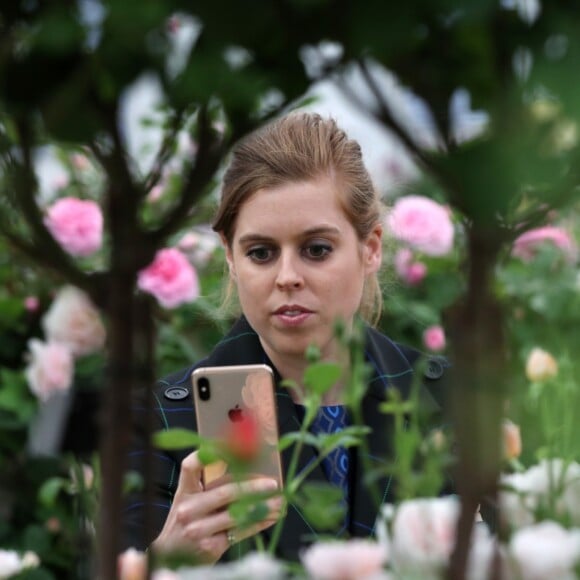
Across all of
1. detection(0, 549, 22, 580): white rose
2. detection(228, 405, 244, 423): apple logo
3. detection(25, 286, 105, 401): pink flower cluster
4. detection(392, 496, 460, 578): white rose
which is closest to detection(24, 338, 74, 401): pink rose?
detection(25, 286, 105, 401): pink flower cluster

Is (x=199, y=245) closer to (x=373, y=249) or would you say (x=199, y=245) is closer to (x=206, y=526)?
(x=373, y=249)

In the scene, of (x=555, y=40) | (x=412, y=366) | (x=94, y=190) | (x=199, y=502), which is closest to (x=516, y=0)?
(x=555, y=40)

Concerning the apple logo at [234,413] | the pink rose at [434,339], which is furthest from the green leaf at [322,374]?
the pink rose at [434,339]

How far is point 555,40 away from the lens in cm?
74

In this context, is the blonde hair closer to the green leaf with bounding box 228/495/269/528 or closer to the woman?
the woman

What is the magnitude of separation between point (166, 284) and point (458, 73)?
213cm

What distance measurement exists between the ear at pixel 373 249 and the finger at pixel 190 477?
2.71ft

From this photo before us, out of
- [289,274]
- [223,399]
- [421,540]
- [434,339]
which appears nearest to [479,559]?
[421,540]

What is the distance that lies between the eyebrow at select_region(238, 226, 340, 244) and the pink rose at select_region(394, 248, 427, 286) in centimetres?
115

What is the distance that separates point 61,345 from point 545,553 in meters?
2.16

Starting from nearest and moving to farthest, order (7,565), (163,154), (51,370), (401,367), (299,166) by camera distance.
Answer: (163,154) < (7,565) < (299,166) < (401,367) < (51,370)

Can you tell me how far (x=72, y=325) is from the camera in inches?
111

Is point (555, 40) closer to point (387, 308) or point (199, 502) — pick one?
point (199, 502)

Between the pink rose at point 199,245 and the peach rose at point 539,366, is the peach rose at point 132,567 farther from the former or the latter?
the pink rose at point 199,245
